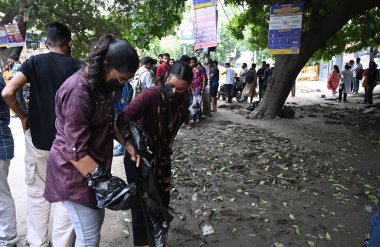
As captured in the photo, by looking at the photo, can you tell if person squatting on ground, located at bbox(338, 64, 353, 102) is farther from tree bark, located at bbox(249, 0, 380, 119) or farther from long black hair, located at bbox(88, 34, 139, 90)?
long black hair, located at bbox(88, 34, 139, 90)

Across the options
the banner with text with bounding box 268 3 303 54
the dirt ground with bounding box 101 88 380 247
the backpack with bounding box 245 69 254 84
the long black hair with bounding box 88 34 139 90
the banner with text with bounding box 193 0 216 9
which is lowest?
the dirt ground with bounding box 101 88 380 247

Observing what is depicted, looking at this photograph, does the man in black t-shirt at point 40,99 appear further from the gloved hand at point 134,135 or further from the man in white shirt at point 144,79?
the man in white shirt at point 144,79

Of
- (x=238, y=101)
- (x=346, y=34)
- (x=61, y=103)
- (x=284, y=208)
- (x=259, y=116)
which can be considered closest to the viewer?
(x=61, y=103)

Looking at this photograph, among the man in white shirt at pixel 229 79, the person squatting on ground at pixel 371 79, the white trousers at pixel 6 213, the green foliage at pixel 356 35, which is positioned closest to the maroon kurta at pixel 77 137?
the white trousers at pixel 6 213

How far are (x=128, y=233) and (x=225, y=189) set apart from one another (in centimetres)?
158

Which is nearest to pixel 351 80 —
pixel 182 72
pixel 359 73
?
pixel 359 73

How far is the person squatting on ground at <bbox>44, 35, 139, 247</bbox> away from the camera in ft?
5.51

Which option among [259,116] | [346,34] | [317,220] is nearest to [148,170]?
[317,220]

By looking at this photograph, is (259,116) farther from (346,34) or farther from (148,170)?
(148,170)

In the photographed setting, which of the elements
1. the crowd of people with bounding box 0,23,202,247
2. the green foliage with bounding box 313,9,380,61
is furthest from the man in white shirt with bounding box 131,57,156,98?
the green foliage with bounding box 313,9,380,61

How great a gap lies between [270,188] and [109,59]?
3.44 m

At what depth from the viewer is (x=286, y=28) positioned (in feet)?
27.5

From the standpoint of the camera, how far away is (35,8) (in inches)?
522

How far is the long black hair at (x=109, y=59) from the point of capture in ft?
5.62
